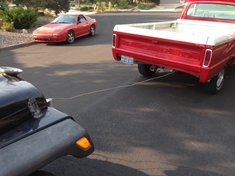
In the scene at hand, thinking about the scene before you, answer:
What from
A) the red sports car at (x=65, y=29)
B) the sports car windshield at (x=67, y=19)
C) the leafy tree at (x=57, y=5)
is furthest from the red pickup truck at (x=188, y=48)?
the leafy tree at (x=57, y=5)

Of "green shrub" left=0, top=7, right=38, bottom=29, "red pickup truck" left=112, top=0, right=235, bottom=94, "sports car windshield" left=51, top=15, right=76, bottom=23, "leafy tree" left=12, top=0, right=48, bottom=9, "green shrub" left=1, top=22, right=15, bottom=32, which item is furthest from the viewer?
"leafy tree" left=12, top=0, right=48, bottom=9

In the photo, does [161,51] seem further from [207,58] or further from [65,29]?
[65,29]

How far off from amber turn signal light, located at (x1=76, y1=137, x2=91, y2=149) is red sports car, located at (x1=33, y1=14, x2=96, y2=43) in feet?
31.3

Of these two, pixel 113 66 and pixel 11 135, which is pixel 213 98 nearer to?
pixel 113 66

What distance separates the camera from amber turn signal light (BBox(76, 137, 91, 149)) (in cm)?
190

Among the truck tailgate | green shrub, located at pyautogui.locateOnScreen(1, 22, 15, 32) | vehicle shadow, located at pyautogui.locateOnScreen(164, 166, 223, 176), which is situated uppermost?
the truck tailgate

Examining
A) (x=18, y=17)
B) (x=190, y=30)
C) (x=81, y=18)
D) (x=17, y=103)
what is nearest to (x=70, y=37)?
(x=81, y=18)

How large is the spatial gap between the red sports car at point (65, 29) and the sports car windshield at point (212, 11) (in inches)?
232

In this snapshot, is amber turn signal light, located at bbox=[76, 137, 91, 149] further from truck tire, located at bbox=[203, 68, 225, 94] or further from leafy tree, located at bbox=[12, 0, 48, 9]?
leafy tree, located at bbox=[12, 0, 48, 9]

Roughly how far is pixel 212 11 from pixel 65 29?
6570 millimetres

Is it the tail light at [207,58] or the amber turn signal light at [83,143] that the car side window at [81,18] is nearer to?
the tail light at [207,58]

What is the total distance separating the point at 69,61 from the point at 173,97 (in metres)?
4.14

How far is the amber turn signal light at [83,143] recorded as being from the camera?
6.23ft

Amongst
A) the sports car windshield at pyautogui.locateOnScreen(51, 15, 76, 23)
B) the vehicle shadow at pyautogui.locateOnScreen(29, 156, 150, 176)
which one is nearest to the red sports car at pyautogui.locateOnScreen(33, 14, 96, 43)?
the sports car windshield at pyautogui.locateOnScreen(51, 15, 76, 23)
